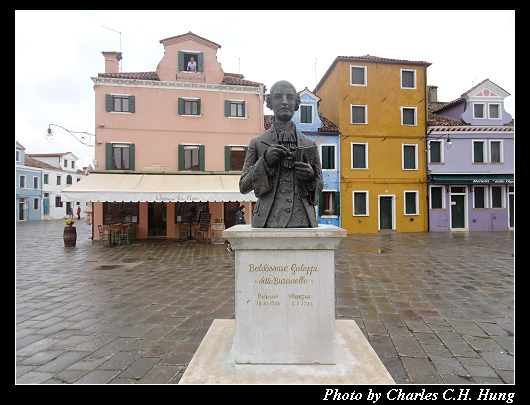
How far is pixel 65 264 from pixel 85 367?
7.61m

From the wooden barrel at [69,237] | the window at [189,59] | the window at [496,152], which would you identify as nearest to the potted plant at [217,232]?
the wooden barrel at [69,237]

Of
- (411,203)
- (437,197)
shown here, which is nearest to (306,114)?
(411,203)

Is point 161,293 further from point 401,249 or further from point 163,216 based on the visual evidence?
point 163,216

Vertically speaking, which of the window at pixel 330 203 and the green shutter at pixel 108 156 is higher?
the green shutter at pixel 108 156

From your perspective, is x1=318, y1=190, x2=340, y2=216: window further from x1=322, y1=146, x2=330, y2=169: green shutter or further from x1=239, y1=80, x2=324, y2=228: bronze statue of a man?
x1=239, y1=80, x2=324, y2=228: bronze statue of a man

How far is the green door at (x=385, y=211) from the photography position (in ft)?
67.2

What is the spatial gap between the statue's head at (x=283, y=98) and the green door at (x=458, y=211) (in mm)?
21949

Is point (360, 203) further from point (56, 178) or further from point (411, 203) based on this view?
point (56, 178)

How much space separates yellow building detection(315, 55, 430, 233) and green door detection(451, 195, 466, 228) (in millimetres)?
2083

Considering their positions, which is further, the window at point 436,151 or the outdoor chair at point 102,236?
the window at point 436,151

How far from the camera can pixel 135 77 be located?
1678 centimetres

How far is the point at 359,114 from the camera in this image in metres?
20.7

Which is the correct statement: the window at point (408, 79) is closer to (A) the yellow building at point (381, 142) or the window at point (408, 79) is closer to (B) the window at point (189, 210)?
(A) the yellow building at point (381, 142)

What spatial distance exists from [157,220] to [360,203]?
1320 cm
